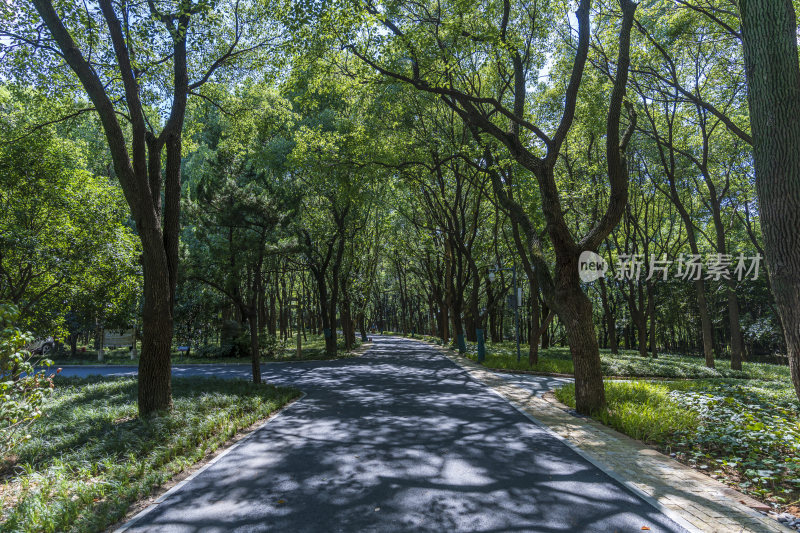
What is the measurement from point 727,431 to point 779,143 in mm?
3820

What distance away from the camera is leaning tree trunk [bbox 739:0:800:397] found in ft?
14.4

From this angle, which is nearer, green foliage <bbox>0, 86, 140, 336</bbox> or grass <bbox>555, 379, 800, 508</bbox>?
grass <bbox>555, 379, 800, 508</bbox>

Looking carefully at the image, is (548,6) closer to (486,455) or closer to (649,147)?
(649,147)

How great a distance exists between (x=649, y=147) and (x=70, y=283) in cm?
2226

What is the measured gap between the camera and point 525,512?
3939 mm

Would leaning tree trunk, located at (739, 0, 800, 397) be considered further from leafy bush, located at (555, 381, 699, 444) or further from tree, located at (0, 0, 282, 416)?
tree, located at (0, 0, 282, 416)

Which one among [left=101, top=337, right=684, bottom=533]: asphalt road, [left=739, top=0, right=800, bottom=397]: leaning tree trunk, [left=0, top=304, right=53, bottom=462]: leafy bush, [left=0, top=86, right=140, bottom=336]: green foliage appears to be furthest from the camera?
[left=0, top=86, right=140, bottom=336]: green foliage

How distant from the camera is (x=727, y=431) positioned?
5.96m

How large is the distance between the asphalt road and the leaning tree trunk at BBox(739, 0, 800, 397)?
8.32ft

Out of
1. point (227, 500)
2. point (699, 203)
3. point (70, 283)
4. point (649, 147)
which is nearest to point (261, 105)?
point (70, 283)

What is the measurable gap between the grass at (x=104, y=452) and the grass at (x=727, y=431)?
6.24 metres

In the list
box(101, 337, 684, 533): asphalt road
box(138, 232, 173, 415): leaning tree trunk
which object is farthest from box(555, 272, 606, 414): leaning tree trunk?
box(138, 232, 173, 415): leaning tree trunk

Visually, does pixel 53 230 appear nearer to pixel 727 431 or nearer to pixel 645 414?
pixel 645 414

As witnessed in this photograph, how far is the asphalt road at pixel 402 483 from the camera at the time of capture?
3.80m
